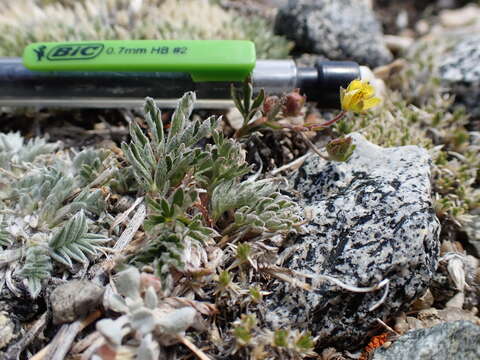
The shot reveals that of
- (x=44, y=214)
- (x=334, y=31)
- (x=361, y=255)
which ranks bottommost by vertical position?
(x=361, y=255)

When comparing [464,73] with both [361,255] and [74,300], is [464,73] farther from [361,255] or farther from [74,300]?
[74,300]

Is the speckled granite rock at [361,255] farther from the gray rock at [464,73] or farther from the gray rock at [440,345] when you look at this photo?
the gray rock at [464,73]

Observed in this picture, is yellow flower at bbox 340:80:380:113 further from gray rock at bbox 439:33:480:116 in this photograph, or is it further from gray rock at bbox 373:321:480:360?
gray rock at bbox 439:33:480:116

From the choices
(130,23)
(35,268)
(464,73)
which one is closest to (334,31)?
(464,73)

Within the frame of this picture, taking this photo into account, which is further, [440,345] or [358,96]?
[358,96]

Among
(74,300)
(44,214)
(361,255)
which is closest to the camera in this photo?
(74,300)

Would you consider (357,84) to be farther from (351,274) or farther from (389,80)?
(389,80)

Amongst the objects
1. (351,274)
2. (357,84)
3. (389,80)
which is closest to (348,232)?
(351,274)
